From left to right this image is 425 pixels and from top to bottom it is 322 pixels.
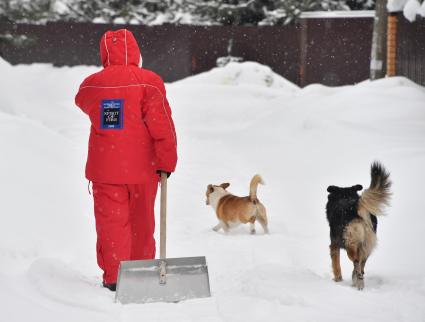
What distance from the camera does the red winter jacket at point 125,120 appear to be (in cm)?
471

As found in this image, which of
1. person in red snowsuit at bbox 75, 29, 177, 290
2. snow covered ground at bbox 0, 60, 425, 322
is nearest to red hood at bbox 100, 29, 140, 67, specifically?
person in red snowsuit at bbox 75, 29, 177, 290

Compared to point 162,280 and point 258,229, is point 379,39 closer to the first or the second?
point 258,229

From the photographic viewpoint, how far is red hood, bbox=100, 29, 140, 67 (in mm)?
4816

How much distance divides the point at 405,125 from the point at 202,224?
16.2 feet

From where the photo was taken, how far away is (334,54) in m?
25.3

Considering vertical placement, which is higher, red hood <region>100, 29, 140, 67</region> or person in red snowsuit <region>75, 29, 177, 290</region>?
red hood <region>100, 29, 140, 67</region>

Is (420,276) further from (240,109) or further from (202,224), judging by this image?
(240,109)

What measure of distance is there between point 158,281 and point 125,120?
3.45ft

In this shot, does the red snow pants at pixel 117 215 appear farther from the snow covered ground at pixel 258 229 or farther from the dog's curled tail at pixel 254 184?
the dog's curled tail at pixel 254 184

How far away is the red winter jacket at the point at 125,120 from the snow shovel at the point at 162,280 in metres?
0.59

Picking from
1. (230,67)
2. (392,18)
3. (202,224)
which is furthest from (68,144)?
(230,67)

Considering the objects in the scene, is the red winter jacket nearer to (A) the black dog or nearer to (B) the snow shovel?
(B) the snow shovel

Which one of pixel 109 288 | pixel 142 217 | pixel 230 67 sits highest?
pixel 230 67

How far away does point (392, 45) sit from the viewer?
1794 cm
